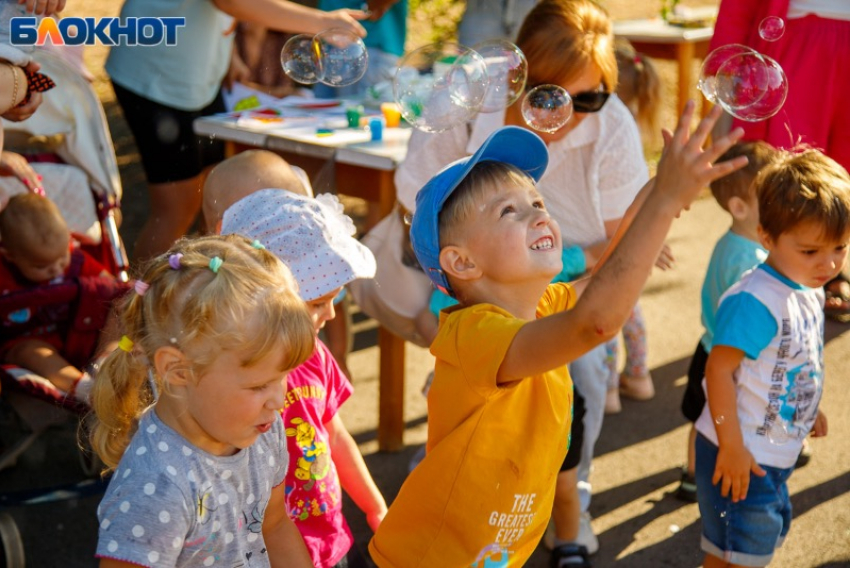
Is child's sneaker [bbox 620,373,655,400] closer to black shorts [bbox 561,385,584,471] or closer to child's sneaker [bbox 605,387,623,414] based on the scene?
child's sneaker [bbox 605,387,623,414]

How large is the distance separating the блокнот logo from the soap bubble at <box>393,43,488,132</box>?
115cm

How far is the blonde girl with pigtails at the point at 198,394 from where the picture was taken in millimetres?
1744

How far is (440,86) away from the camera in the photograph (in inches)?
121

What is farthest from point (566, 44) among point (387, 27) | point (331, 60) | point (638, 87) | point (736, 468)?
point (387, 27)

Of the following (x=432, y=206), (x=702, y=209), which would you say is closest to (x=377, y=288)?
(x=432, y=206)

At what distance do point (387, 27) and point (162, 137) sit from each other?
5.23 feet

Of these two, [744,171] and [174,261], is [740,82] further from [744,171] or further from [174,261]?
[174,261]

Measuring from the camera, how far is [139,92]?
4.43 meters

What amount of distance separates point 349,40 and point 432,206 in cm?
141

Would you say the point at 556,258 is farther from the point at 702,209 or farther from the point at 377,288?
the point at 702,209

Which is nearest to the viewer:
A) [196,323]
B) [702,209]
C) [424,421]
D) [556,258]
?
[196,323]

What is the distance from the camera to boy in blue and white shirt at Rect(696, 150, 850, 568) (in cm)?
269

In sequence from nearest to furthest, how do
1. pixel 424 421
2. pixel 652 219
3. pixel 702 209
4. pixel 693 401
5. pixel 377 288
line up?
1. pixel 652 219
2. pixel 693 401
3. pixel 377 288
4. pixel 424 421
5. pixel 702 209

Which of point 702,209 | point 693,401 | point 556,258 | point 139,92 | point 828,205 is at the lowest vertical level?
point 702,209
